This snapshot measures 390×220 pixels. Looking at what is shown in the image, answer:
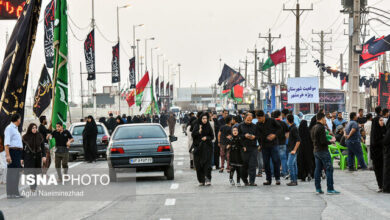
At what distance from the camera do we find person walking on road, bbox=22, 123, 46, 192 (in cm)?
1584

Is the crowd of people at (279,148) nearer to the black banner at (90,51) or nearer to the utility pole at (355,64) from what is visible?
the utility pole at (355,64)

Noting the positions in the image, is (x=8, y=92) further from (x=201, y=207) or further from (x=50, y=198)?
(x=201, y=207)

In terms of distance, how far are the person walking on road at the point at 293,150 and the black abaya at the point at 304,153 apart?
723 mm

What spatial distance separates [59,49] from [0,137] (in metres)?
10.9

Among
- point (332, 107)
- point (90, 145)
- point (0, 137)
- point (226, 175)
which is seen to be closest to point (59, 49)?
point (90, 145)

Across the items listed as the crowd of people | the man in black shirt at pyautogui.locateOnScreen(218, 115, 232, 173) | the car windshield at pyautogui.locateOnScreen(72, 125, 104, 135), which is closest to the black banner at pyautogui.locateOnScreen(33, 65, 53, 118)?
the car windshield at pyautogui.locateOnScreen(72, 125, 104, 135)

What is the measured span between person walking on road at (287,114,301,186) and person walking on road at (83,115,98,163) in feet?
37.9

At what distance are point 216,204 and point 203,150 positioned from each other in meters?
4.22

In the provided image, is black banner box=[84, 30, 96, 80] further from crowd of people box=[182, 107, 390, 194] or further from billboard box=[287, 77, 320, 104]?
crowd of people box=[182, 107, 390, 194]

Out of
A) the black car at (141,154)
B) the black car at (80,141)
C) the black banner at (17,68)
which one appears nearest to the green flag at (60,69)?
the black car at (80,141)

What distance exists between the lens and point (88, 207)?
507 inches

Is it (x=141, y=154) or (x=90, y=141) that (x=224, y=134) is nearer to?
(x=141, y=154)

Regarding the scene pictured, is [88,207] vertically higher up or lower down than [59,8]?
lower down

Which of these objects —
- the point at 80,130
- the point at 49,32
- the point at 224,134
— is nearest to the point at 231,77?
the point at 49,32
